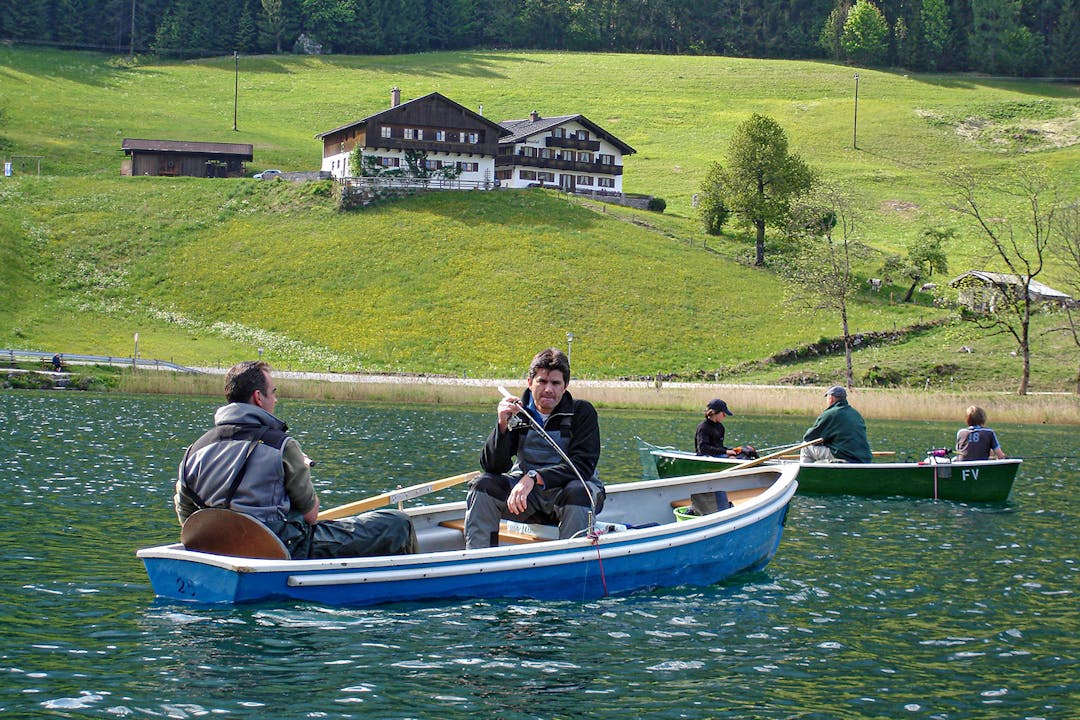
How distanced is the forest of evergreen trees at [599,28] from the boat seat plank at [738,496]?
6177 inches

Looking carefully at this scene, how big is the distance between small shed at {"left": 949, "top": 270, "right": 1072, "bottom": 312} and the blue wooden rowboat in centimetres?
4920

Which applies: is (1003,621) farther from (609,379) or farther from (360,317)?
(360,317)

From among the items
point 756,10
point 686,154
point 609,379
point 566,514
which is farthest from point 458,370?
point 756,10

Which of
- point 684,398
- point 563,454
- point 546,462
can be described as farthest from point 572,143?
point 563,454

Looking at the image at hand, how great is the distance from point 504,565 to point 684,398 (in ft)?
118

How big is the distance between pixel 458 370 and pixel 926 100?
105507mm

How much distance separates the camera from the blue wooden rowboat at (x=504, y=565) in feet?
36.4

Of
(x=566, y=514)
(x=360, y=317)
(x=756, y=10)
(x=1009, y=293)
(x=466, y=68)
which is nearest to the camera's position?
(x=566, y=514)

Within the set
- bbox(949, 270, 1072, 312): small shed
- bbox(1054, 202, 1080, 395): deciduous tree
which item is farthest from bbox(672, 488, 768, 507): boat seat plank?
bbox(949, 270, 1072, 312): small shed

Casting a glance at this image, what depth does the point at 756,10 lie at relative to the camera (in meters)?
185

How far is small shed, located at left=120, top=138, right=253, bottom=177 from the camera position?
3844 inches

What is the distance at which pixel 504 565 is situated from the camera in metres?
11.7

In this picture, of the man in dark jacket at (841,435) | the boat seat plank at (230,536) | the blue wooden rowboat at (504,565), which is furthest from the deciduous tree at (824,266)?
the boat seat plank at (230,536)

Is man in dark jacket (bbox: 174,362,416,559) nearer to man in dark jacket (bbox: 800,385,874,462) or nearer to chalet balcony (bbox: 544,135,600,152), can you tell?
man in dark jacket (bbox: 800,385,874,462)
